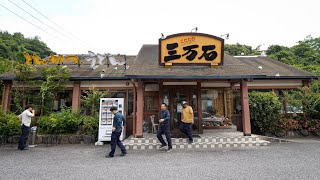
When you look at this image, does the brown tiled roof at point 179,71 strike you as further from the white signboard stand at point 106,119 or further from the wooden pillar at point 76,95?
the white signboard stand at point 106,119

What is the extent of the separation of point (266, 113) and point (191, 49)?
4.95 metres

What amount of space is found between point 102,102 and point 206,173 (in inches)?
221

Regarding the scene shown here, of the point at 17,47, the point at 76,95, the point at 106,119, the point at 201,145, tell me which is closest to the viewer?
the point at 201,145

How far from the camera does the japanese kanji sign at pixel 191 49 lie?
8688 mm

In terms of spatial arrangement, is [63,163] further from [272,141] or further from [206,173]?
[272,141]

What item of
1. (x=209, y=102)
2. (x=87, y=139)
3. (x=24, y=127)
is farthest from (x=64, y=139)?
(x=209, y=102)

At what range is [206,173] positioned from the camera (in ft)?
14.7

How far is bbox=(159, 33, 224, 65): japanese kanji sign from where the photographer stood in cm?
869

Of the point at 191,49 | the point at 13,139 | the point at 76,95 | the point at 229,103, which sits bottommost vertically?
the point at 13,139

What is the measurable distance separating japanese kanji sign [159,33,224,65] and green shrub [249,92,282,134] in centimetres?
295

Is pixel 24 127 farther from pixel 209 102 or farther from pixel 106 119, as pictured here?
pixel 209 102

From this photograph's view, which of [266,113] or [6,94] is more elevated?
[6,94]

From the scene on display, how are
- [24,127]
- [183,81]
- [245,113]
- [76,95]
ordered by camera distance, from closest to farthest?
1. [24,127]
2. [245,113]
3. [183,81]
4. [76,95]

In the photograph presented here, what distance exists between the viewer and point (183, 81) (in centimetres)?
865
